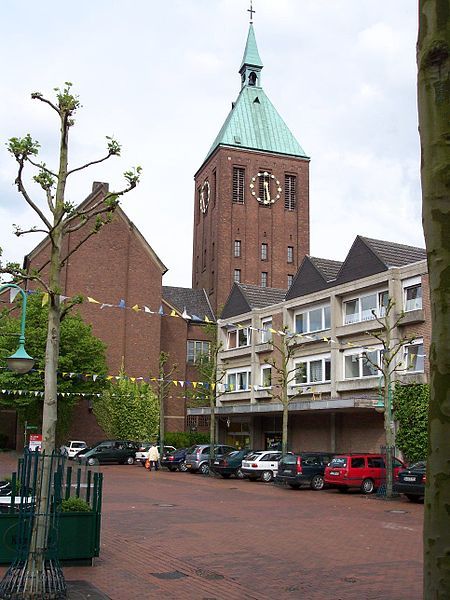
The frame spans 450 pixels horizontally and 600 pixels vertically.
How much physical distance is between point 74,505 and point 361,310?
1178 inches

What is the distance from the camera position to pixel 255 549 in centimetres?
1291

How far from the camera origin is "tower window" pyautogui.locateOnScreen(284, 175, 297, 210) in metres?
71.8

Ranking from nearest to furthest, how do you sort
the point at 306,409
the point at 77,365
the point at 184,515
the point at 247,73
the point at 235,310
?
the point at 184,515
the point at 306,409
the point at 77,365
the point at 235,310
the point at 247,73

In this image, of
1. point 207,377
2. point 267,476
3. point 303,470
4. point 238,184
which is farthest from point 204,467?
point 238,184

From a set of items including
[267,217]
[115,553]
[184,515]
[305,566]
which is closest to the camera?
[305,566]

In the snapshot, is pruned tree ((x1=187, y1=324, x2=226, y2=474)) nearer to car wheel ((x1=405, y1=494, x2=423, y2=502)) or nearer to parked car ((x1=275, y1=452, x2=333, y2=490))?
parked car ((x1=275, y1=452, x2=333, y2=490))

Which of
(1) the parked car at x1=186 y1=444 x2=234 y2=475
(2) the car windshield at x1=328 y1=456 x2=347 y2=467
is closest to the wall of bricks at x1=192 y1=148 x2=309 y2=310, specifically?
(1) the parked car at x1=186 y1=444 x2=234 y2=475

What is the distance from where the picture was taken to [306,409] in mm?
40031

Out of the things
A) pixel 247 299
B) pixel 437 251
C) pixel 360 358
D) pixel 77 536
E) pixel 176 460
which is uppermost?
pixel 247 299

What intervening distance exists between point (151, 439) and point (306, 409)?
1424 centimetres

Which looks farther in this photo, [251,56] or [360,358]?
[251,56]

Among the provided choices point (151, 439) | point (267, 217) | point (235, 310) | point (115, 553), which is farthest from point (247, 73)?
point (115, 553)

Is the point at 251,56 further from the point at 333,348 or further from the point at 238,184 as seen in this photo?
the point at 333,348

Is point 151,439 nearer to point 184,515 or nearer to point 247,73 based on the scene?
point 184,515
